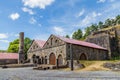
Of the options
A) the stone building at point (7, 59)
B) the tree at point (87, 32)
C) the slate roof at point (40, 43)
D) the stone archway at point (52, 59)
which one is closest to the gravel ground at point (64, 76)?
the stone archway at point (52, 59)

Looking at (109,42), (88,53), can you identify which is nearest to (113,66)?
(88,53)

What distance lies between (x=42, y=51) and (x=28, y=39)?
41.7m

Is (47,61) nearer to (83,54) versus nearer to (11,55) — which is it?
(83,54)

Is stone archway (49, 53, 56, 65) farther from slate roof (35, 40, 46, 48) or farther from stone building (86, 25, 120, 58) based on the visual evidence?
stone building (86, 25, 120, 58)

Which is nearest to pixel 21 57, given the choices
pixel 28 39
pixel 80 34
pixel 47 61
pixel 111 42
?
pixel 47 61

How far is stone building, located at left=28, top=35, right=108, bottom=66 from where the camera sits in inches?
1665

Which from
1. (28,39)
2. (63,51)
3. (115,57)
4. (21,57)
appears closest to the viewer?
(63,51)

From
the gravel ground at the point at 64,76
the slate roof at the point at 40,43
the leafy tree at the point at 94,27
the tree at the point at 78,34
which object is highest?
the leafy tree at the point at 94,27

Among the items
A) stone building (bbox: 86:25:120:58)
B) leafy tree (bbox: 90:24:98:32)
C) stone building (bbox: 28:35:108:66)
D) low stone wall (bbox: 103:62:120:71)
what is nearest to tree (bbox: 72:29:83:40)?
leafy tree (bbox: 90:24:98:32)

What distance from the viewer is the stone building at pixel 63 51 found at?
1665 inches

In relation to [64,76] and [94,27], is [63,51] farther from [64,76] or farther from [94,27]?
[94,27]

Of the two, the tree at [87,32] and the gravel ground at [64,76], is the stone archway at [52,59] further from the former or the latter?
the tree at [87,32]

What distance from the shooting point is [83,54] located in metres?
44.8

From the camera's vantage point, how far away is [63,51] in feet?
140
